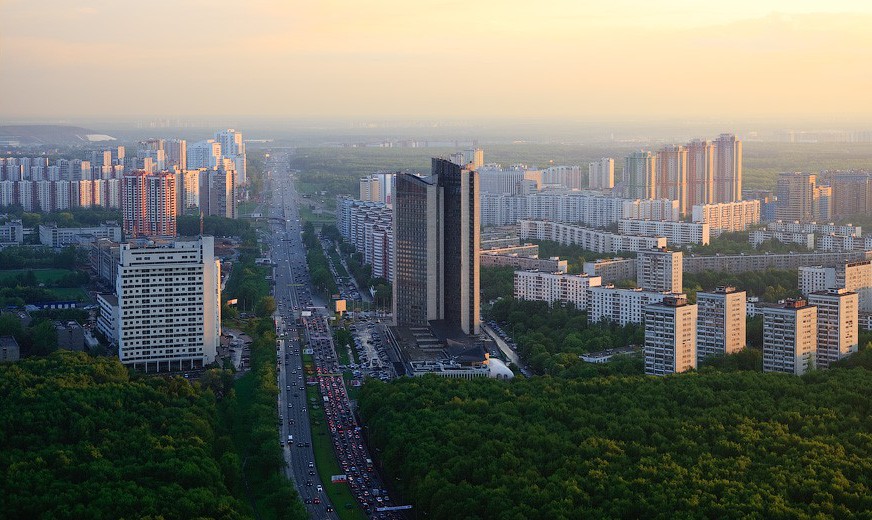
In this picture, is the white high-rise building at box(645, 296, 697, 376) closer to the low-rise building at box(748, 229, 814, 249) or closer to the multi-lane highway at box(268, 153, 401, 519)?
the multi-lane highway at box(268, 153, 401, 519)

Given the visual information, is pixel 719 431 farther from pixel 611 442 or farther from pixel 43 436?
pixel 43 436

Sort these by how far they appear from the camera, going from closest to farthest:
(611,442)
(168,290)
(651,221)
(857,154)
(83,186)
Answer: (611,442)
(168,290)
(651,221)
(83,186)
(857,154)

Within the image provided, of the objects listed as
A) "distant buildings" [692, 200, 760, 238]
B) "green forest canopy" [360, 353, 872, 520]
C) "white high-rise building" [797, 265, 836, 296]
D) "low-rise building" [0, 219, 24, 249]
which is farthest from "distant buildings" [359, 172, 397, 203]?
"green forest canopy" [360, 353, 872, 520]

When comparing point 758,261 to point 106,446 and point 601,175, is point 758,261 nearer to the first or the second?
point 106,446

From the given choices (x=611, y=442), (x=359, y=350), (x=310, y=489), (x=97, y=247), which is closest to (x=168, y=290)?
(x=359, y=350)

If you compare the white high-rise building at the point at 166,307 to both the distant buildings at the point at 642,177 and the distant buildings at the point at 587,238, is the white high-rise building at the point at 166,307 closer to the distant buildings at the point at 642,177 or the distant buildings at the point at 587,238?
the distant buildings at the point at 587,238

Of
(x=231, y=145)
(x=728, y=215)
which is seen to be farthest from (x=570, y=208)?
(x=231, y=145)
